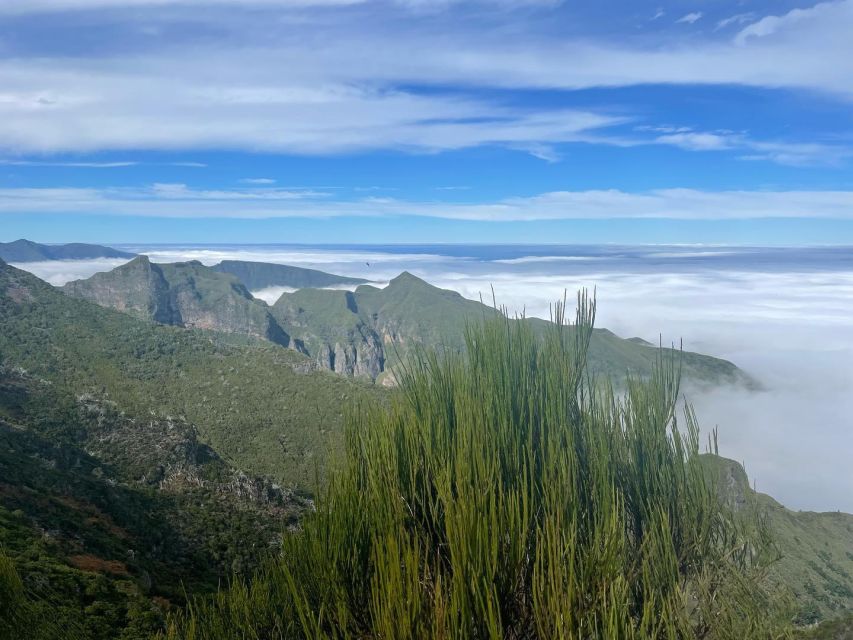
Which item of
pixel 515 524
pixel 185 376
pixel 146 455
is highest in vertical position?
pixel 515 524

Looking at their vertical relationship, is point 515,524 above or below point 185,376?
above

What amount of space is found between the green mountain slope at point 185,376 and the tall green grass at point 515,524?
51.4 metres

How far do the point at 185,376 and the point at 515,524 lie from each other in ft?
271

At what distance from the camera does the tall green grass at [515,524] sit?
5.79 metres

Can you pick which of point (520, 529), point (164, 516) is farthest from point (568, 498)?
point (164, 516)

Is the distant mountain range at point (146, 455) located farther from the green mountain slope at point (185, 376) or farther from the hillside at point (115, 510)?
the green mountain slope at point (185, 376)

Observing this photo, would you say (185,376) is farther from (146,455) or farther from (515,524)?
(515,524)

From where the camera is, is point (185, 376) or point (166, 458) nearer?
point (166, 458)

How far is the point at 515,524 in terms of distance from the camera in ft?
21.3

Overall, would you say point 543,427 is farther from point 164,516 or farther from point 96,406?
point 96,406

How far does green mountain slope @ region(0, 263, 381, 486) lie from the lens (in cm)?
6850

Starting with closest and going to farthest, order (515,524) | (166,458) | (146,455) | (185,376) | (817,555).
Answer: (515,524) → (166,458) → (146,455) → (185,376) → (817,555)

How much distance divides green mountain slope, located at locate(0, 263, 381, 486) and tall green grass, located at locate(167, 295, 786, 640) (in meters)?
51.4

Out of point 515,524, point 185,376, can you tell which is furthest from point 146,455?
point 515,524
